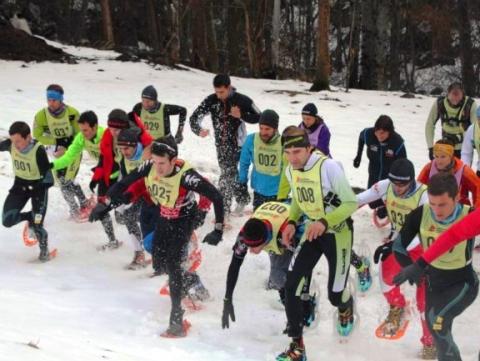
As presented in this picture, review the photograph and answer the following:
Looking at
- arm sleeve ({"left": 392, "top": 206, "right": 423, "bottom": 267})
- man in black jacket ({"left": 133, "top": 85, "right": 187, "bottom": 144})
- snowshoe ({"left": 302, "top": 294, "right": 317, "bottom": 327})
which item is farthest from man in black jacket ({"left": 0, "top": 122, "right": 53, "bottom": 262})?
arm sleeve ({"left": 392, "top": 206, "right": 423, "bottom": 267})

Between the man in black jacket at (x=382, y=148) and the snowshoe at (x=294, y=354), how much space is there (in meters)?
2.92

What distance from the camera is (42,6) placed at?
36.8m

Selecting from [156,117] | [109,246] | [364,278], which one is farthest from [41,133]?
[364,278]

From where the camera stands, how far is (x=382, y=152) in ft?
26.4

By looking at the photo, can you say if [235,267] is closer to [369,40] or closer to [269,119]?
[269,119]

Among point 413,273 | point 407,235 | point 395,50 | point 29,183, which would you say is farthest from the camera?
point 395,50

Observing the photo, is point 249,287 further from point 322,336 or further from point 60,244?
point 60,244

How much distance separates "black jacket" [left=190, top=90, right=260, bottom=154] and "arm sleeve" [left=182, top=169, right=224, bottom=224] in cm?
251

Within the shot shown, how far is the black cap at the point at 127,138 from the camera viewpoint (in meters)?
6.95

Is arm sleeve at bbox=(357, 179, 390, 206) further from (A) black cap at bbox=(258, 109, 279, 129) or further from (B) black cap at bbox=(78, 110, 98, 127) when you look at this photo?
(B) black cap at bbox=(78, 110, 98, 127)

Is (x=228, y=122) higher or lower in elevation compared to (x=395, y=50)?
lower

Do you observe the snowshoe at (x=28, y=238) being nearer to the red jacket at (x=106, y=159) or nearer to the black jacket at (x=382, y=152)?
the red jacket at (x=106, y=159)

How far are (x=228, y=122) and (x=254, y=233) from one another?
334 cm

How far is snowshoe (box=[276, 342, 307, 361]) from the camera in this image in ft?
17.2
